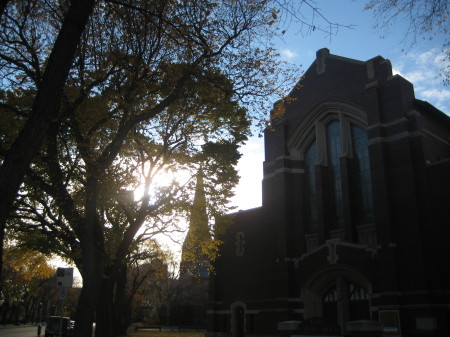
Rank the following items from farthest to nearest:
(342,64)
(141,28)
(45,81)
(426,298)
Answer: (342,64), (426,298), (141,28), (45,81)

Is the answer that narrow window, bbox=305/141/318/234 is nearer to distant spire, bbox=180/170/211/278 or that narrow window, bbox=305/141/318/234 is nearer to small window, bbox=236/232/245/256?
small window, bbox=236/232/245/256

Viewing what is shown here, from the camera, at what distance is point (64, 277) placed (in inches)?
523

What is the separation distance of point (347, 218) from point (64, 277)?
49.9ft

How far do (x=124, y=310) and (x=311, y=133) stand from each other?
24.7 m

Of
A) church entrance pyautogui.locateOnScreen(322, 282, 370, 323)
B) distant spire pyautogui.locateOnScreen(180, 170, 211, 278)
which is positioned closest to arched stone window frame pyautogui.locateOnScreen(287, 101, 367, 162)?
church entrance pyautogui.locateOnScreen(322, 282, 370, 323)

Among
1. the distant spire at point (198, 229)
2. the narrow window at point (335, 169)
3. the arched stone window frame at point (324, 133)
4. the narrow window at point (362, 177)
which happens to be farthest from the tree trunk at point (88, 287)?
Result: the narrow window at point (335, 169)

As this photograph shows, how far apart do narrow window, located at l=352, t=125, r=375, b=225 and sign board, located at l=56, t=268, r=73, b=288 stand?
15.7 meters

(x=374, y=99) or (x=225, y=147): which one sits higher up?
(x=374, y=99)

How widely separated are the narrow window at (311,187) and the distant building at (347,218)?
0.07 metres

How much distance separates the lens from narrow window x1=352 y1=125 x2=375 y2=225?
2306 cm

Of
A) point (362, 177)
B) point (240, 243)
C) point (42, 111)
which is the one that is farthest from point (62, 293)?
point (240, 243)

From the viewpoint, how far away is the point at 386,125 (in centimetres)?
2255

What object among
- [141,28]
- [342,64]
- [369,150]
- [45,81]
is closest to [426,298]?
[369,150]

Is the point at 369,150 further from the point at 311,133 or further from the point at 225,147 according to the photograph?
the point at 225,147
